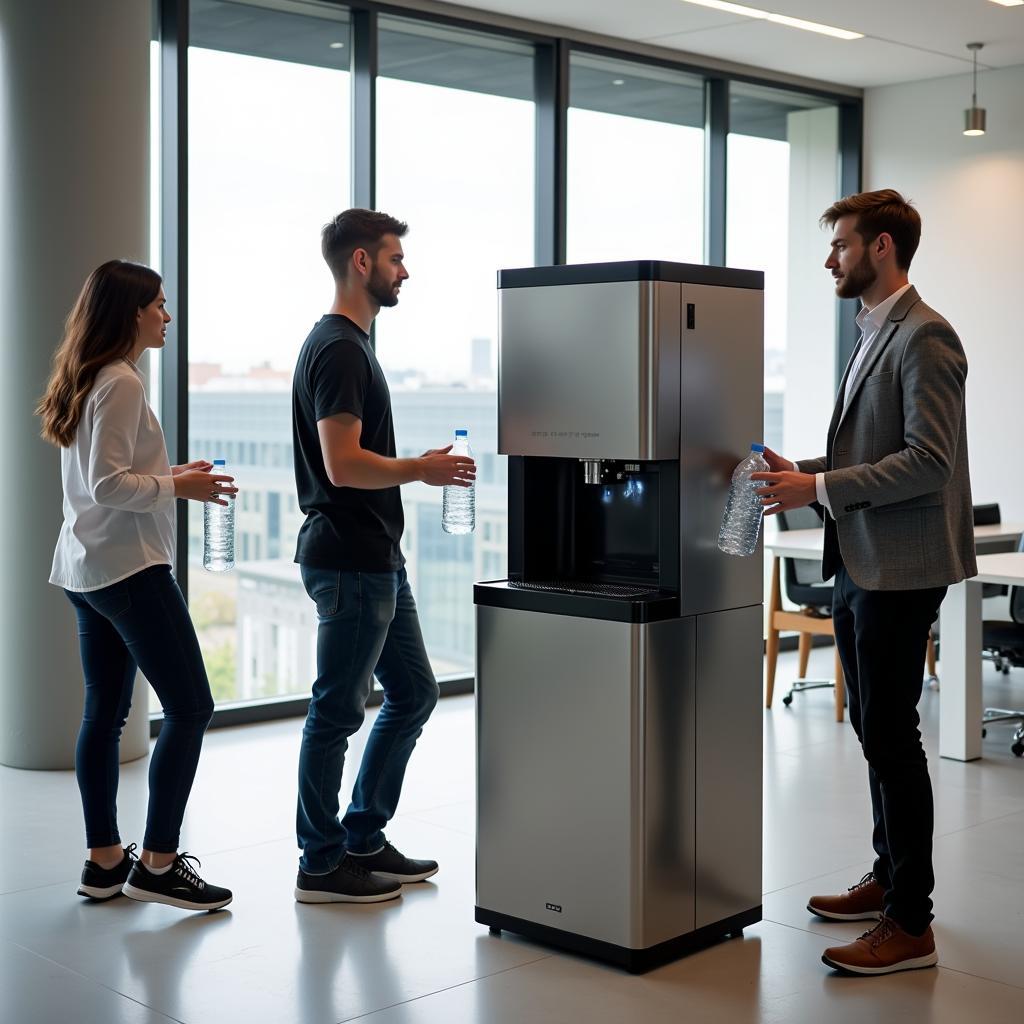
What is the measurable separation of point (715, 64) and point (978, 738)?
3.69 meters

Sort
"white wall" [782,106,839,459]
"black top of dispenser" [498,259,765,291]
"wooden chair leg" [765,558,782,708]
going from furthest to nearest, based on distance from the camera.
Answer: "white wall" [782,106,839,459] → "wooden chair leg" [765,558,782,708] → "black top of dispenser" [498,259,765,291]

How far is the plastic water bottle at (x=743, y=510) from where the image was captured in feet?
10.1

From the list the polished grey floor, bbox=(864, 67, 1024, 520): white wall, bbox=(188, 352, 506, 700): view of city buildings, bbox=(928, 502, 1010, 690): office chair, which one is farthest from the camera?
bbox=(864, 67, 1024, 520): white wall

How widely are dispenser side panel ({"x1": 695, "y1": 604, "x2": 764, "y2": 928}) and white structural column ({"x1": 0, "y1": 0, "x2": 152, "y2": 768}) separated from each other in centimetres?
251

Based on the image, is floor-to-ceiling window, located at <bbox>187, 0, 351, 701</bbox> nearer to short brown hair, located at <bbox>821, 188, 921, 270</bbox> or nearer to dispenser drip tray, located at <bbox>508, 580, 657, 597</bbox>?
dispenser drip tray, located at <bbox>508, 580, 657, 597</bbox>

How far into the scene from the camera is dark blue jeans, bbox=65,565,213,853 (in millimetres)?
3281

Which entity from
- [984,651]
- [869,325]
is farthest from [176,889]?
[984,651]

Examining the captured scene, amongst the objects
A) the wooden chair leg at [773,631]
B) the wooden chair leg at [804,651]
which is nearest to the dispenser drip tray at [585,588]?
the wooden chair leg at [773,631]

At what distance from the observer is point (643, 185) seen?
6875mm

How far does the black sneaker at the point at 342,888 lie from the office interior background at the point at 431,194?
927 mm

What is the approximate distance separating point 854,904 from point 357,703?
4.21 feet

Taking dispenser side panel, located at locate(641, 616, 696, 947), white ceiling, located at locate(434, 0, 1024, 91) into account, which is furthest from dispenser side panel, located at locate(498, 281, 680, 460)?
white ceiling, located at locate(434, 0, 1024, 91)

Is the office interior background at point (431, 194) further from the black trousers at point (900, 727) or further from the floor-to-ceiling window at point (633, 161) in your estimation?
the black trousers at point (900, 727)

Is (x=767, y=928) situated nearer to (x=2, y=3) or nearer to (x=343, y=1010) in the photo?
(x=343, y=1010)
